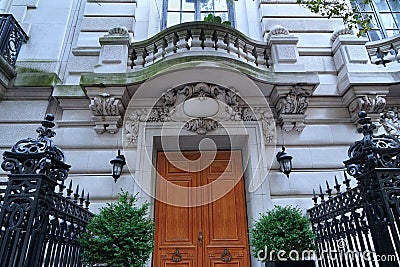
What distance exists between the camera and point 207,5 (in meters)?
8.53

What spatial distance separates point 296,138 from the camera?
606 centimetres

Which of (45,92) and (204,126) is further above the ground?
(45,92)

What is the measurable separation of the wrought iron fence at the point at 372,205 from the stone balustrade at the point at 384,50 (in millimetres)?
4556

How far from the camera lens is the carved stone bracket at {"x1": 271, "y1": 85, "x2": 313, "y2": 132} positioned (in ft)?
19.6

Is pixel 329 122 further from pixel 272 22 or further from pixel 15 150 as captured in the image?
pixel 15 150

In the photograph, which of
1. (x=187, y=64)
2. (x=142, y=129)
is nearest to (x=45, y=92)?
(x=142, y=129)

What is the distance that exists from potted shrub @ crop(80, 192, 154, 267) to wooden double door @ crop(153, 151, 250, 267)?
1.58m

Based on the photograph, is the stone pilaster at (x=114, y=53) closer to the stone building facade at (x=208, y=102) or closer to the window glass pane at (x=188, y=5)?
the stone building facade at (x=208, y=102)

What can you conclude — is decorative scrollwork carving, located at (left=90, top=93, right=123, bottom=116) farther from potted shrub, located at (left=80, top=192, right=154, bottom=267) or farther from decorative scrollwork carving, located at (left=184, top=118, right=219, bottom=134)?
potted shrub, located at (left=80, top=192, right=154, bottom=267)

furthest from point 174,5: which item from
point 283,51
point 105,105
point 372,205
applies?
point 372,205

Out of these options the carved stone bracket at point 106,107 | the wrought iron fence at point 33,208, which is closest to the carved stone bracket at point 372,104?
the carved stone bracket at point 106,107

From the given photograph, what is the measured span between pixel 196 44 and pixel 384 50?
4557 millimetres

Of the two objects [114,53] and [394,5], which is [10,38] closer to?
[114,53]

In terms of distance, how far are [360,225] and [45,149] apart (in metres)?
3.56
